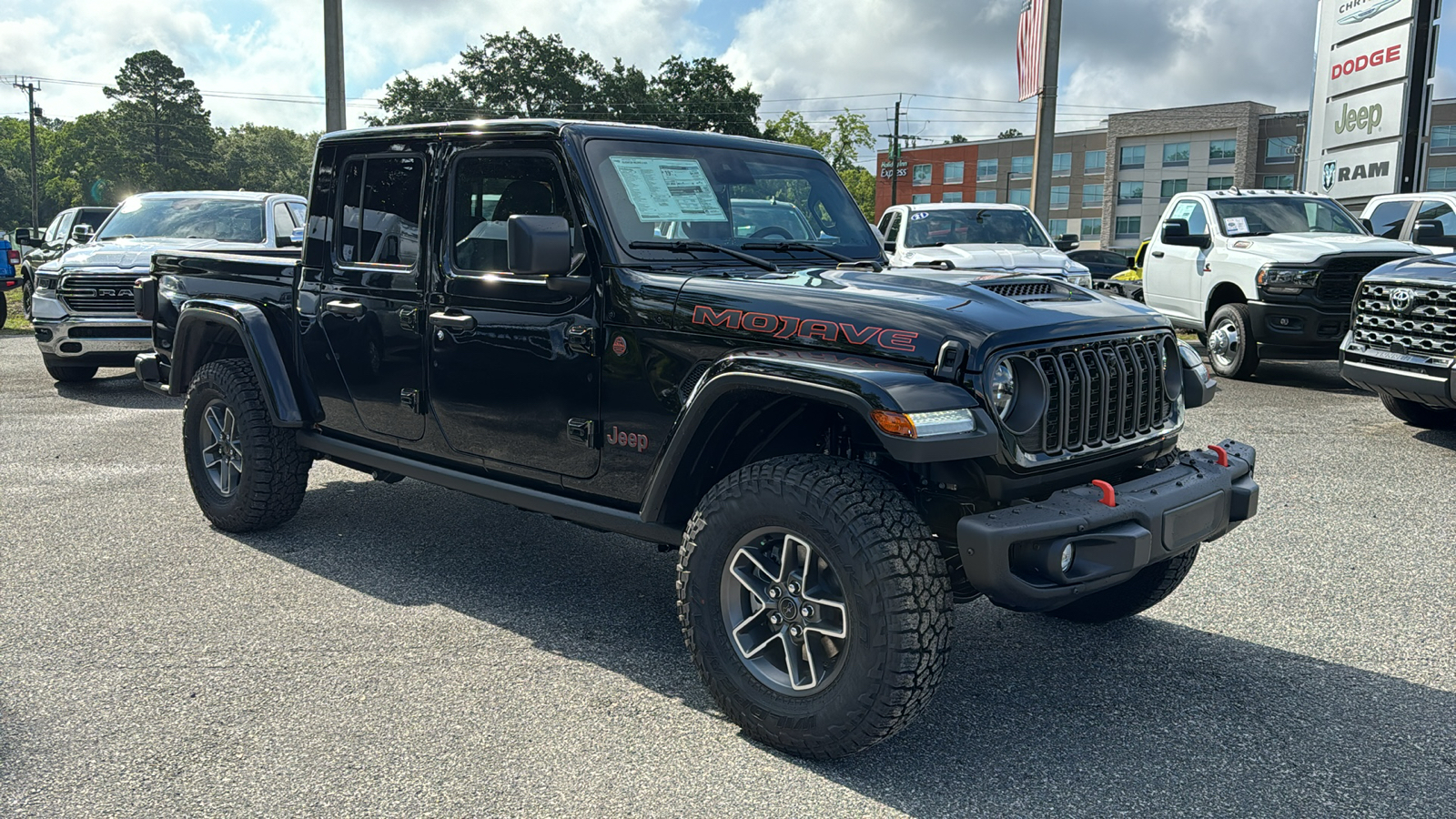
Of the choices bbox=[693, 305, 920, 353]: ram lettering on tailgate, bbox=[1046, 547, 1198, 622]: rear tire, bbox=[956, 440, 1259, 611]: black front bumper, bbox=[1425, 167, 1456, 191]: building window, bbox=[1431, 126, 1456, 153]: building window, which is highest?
bbox=[1431, 126, 1456, 153]: building window

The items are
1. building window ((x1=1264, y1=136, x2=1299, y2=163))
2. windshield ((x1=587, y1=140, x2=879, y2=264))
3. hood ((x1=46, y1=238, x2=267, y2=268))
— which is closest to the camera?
windshield ((x1=587, y1=140, x2=879, y2=264))

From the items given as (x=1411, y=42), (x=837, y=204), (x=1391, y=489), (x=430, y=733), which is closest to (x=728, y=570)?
(x=430, y=733)

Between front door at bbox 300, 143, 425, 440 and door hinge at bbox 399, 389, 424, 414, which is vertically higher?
front door at bbox 300, 143, 425, 440

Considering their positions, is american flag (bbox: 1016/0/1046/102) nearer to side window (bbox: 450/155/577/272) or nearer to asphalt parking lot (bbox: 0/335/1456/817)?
asphalt parking lot (bbox: 0/335/1456/817)

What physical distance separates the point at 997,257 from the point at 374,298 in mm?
8638

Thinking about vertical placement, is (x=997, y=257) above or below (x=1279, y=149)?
below

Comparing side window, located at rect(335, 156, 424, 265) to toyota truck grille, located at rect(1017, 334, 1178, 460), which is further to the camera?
side window, located at rect(335, 156, 424, 265)

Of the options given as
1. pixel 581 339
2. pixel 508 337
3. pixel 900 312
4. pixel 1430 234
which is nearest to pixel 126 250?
pixel 508 337

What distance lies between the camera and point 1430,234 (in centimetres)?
1010

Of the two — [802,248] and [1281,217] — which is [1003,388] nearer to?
[802,248]

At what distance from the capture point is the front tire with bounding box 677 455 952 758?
3.06 meters

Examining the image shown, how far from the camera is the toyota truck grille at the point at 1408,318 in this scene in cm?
736

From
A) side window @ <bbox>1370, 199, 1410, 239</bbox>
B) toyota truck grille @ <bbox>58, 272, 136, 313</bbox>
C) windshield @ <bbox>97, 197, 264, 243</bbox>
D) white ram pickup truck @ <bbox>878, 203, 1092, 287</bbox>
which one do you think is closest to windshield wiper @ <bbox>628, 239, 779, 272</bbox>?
white ram pickup truck @ <bbox>878, 203, 1092, 287</bbox>

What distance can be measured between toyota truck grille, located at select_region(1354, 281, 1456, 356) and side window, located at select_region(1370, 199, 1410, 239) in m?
4.55
